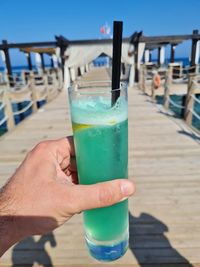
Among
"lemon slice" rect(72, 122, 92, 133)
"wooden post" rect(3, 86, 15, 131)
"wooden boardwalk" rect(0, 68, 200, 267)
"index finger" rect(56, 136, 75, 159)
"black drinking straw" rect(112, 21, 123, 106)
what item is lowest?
"wooden boardwalk" rect(0, 68, 200, 267)

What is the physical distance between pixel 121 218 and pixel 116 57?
2.55 ft

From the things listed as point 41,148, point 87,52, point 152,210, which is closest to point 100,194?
point 41,148

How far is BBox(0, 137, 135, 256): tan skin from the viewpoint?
3.67 feet

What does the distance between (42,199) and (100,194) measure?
0.28 metres

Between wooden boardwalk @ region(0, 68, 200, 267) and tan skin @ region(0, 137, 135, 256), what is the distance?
103 centimetres

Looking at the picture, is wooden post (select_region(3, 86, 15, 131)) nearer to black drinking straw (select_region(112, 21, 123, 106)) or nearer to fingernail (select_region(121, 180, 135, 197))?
black drinking straw (select_region(112, 21, 123, 106))

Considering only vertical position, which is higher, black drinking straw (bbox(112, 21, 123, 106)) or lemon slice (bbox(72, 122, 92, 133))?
black drinking straw (bbox(112, 21, 123, 106))

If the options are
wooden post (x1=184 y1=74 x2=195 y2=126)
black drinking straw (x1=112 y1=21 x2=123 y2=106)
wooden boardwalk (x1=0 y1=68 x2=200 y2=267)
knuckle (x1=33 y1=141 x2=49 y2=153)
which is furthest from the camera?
wooden post (x1=184 y1=74 x2=195 y2=126)

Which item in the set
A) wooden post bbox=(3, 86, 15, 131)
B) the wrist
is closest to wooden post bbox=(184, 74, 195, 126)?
wooden post bbox=(3, 86, 15, 131)

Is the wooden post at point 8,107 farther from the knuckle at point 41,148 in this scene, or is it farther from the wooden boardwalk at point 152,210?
the knuckle at point 41,148

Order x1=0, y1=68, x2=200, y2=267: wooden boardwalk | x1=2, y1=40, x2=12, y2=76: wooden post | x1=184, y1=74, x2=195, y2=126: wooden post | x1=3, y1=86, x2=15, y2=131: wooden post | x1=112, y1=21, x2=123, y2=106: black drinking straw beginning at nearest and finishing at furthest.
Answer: x1=112, y1=21, x2=123, y2=106: black drinking straw < x1=0, y1=68, x2=200, y2=267: wooden boardwalk < x1=184, y1=74, x2=195, y2=126: wooden post < x1=3, y1=86, x2=15, y2=131: wooden post < x1=2, y1=40, x2=12, y2=76: wooden post

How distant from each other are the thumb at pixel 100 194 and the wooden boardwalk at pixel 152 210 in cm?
116

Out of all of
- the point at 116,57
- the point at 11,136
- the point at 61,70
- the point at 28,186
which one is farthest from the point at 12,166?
the point at 61,70

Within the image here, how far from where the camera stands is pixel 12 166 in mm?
4020
